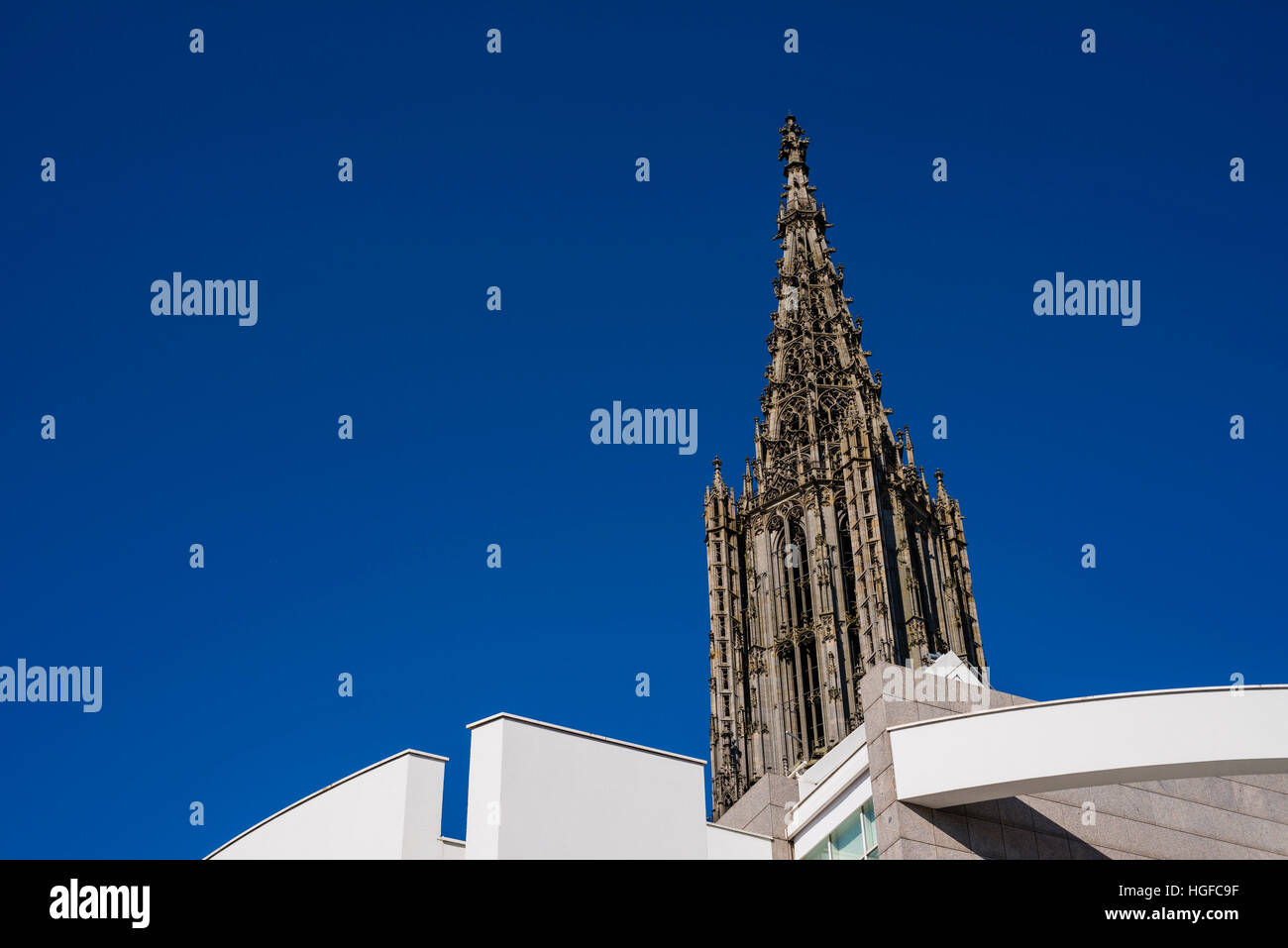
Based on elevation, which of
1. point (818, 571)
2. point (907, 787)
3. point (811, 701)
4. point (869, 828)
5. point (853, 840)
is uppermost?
point (818, 571)

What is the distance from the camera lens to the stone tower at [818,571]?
57.6 meters

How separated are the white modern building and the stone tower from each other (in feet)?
107

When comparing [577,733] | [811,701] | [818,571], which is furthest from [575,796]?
[818,571]

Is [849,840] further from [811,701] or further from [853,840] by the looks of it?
[811,701]

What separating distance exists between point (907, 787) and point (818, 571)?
4089cm

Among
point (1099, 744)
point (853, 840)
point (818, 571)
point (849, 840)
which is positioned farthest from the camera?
point (818, 571)

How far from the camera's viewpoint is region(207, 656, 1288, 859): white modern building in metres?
19.7

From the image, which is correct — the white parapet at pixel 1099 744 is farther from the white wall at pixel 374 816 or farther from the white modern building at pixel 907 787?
the white wall at pixel 374 816

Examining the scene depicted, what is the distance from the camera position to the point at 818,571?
60906 mm

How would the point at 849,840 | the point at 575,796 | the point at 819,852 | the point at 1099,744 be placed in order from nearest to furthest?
1. the point at 1099,744
2. the point at 575,796
3. the point at 849,840
4. the point at 819,852

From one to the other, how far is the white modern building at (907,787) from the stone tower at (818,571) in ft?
107

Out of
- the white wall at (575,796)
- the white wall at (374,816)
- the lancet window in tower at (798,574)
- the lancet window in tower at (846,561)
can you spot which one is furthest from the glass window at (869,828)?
the lancet window in tower at (798,574)
